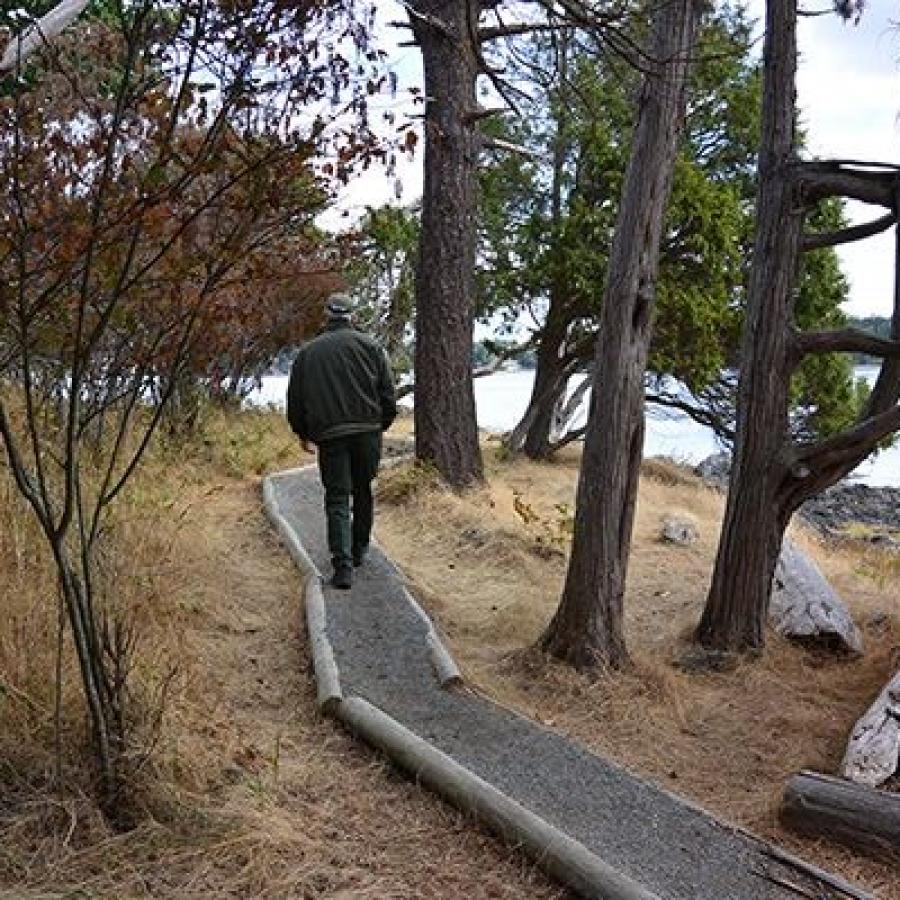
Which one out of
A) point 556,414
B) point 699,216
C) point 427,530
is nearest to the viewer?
point 427,530

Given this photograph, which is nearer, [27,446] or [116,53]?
[116,53]

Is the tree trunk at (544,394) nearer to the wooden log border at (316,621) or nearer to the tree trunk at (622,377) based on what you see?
the wooden log border at (316,621)

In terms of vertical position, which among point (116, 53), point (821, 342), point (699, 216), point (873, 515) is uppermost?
point (699, 216)

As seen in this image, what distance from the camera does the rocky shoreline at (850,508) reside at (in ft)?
57.4

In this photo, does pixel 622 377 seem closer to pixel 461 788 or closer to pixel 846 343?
pixel 846 343

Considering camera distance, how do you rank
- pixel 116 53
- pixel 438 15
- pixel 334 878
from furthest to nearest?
pixel 438 15 < pixel 116 53 < pixel 334 878

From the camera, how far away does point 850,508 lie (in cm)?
2089

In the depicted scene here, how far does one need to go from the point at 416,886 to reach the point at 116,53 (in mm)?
3264

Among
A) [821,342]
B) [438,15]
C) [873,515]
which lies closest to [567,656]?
[821,342]

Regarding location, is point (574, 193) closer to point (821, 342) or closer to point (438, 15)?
point (438, 15)

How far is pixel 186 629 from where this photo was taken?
18.3ft

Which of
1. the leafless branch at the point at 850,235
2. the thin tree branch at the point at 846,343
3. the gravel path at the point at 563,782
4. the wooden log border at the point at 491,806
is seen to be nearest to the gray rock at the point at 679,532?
the thin tree branch at the point at 846,343

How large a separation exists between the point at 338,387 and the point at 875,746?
4009mm

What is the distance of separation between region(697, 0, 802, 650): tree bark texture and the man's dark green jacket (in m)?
2.50
